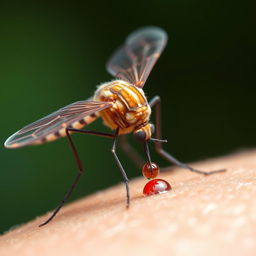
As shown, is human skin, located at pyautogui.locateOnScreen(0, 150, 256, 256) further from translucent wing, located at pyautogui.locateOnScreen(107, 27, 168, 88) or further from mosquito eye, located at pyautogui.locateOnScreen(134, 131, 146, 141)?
translucent wing, located at pyautogui.locateOnScreen(107, 27, 168, 88)

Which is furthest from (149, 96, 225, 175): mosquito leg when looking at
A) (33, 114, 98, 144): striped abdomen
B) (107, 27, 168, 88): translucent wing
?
(33, 114, 98, 144): striped abdomen

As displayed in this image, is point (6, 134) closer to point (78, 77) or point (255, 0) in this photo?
point (78, 77)

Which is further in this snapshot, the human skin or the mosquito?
the mosquito

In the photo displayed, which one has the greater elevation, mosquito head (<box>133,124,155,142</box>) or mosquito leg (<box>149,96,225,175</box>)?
mosquito head (<box>133,124,155,142</box>)

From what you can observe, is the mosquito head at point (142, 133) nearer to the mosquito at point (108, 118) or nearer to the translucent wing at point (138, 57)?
the mosquito at point (108, 118)

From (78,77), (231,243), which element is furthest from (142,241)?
A: (78,77)

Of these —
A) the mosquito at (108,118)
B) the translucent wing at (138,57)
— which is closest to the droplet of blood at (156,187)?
the mosquito at (108,118)
